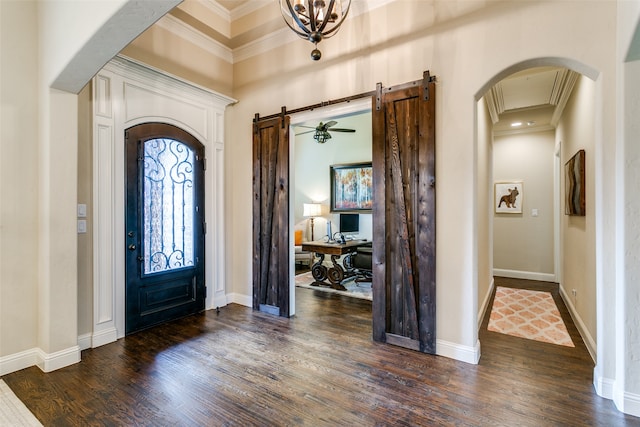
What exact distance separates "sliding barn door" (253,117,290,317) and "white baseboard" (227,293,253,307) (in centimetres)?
15

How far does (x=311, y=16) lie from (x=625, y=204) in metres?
2.41

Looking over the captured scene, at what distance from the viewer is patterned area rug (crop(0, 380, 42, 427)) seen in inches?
76.2

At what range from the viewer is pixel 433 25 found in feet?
9.46

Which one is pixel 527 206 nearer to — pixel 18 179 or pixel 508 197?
pixel 508 197

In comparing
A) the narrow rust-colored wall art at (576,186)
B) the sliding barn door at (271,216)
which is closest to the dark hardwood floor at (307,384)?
the sliding barn door at (271,216)

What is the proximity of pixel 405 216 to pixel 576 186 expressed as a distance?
2.19 m

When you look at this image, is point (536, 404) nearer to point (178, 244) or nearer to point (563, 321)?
point (563, 321)

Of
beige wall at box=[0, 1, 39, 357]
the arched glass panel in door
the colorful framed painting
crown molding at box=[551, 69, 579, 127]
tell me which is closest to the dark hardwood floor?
beige wall at box=[0, 1, 39, 357]

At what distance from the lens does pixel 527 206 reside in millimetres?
6125

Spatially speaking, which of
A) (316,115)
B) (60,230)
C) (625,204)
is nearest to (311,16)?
(316,115)

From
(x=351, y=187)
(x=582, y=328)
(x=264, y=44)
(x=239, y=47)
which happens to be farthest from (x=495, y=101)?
(x=239, y=47)

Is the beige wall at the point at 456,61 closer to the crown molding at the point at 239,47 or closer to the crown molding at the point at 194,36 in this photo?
the crown molding at the point at 239,47

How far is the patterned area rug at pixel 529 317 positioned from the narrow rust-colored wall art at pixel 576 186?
51.8 inches

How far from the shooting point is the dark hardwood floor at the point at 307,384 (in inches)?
78.6
